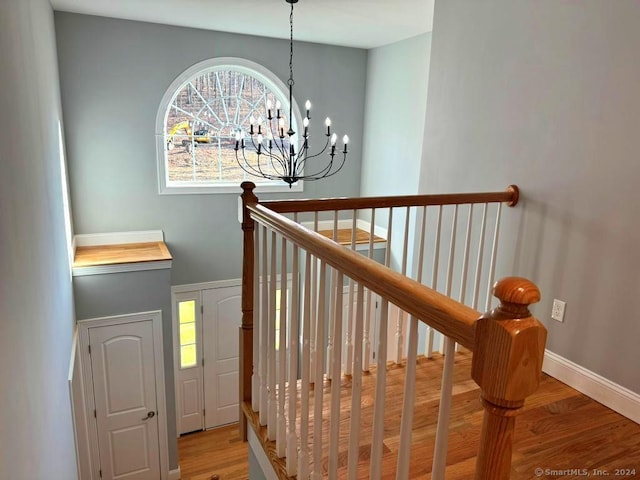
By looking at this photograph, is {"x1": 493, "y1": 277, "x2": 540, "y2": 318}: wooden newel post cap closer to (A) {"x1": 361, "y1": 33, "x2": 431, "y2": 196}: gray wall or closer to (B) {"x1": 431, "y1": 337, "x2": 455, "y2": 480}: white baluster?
(B) {"x1": 431, "y1": 337, "x2": 455, "y2": 480}: white baluster

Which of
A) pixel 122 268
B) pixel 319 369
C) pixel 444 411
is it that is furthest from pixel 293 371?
pixel 122 268

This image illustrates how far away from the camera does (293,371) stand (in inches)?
62.4

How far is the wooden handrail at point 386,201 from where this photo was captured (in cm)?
204

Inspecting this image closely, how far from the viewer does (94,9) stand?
404 centimetres

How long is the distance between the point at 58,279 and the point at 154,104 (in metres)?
2.33

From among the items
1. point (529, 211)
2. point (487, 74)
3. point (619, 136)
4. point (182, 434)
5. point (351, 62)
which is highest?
point (351, 62)

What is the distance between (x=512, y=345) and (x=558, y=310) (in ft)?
6.45

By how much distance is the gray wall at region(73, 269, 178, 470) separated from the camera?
4.11m

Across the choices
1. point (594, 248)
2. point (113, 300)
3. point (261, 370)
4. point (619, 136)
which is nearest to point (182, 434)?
point (113, 300)

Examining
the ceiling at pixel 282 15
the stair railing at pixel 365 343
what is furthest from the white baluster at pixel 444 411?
the ceiling at pixel 282 15

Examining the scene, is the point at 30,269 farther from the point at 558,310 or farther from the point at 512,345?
the point at 558,310

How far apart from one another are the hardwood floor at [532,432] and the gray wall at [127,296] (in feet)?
9.08

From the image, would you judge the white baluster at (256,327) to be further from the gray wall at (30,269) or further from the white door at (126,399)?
the white door at (126,399)

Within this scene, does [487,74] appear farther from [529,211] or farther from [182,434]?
[182,434]
